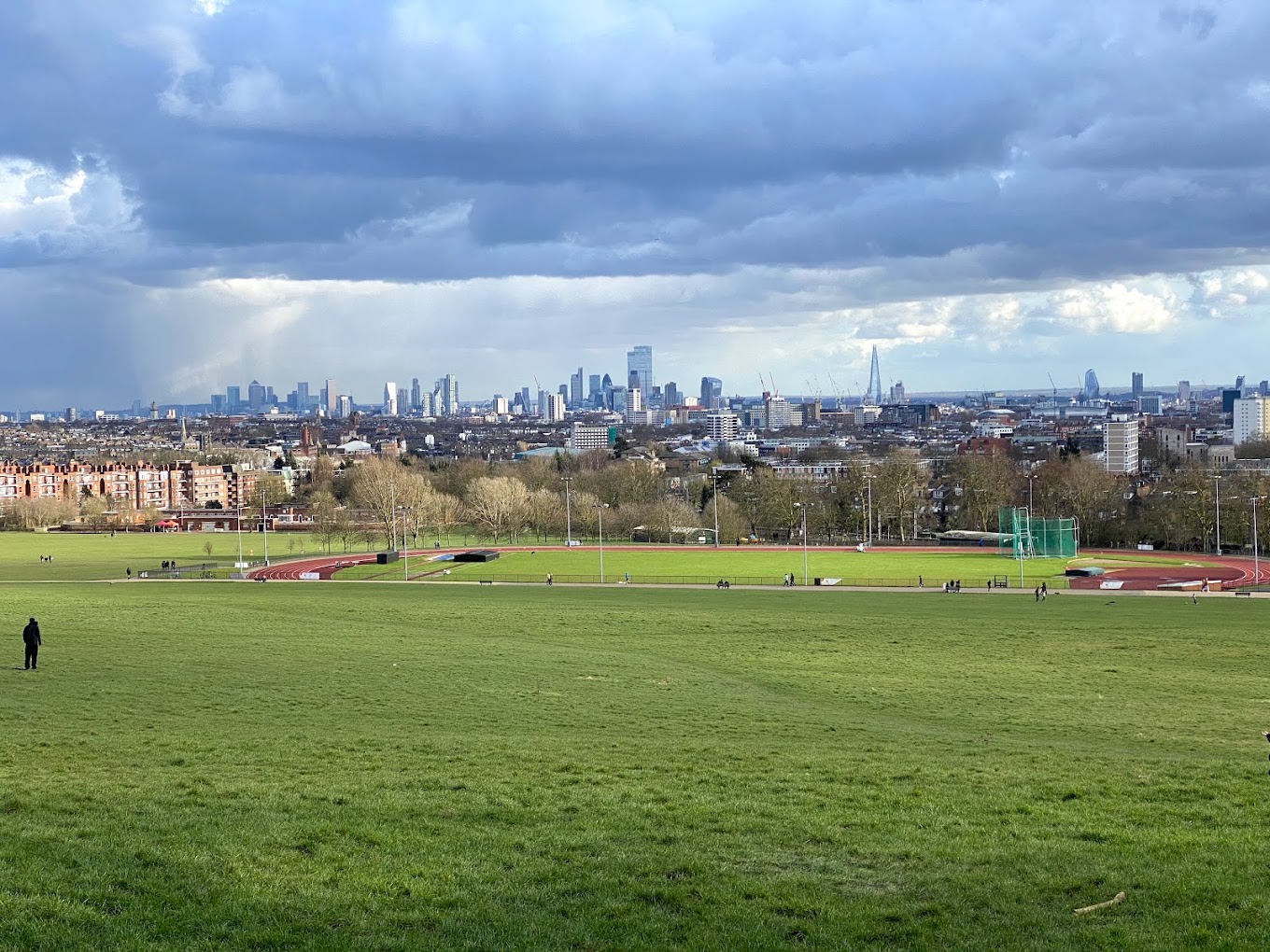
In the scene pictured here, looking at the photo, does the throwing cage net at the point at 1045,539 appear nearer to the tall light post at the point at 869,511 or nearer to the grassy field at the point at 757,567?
the grassy field at the point at 757,567

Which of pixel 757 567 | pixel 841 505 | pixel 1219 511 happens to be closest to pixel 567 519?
pixel 841 505

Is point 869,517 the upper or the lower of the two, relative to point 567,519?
lower

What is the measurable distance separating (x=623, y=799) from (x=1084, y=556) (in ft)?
296

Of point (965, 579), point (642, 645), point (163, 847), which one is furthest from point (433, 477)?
point (163, 847)

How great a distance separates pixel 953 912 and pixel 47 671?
2624 centimetres

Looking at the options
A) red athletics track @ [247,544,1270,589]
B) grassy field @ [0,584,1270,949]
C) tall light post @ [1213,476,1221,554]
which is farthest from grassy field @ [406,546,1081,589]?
grassy field @ [0,584,1270,949]

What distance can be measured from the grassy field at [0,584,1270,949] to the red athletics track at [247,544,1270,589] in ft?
140

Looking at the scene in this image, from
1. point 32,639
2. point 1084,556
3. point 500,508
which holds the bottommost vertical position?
point 1084,556

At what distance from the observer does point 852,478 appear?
133875mm

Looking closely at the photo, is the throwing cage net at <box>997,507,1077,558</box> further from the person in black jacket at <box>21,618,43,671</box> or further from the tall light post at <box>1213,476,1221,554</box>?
the person in black jacket at <box>21,618,43,671</box>

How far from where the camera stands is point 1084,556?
99.9m

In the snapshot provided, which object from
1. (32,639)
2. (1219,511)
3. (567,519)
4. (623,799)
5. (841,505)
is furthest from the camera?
(841,505)

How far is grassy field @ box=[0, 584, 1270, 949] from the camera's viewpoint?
11602 millimetres

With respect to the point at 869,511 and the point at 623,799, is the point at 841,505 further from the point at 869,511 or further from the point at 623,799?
the point at 623,799
